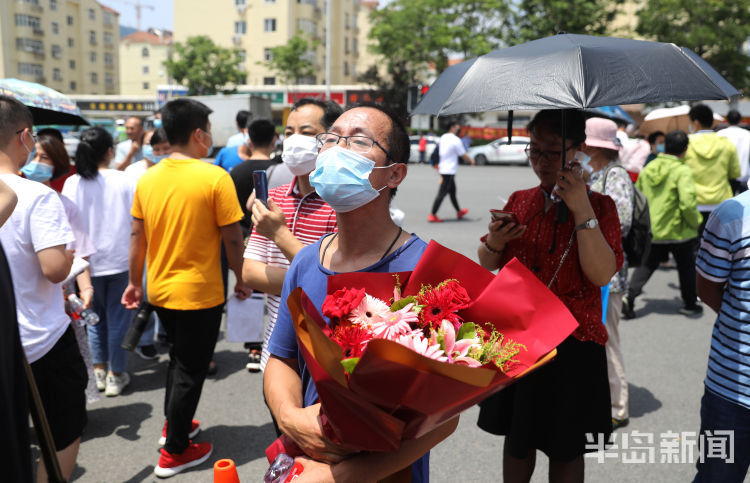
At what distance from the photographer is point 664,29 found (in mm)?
27859

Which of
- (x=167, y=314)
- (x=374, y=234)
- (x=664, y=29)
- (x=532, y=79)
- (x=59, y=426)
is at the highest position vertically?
(x=664, y=29)

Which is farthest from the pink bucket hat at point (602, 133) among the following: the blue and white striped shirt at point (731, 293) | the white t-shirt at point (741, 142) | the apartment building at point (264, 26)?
the apartment building at point (264, 26)

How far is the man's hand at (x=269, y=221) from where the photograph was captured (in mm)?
2584

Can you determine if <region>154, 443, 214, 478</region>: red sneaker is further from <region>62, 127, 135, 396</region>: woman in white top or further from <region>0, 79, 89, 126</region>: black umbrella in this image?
<region>0, 79, 89, 126</region>: black umbrella

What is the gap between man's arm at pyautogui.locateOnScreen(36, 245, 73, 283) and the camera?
275cm

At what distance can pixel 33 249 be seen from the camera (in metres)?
2.76

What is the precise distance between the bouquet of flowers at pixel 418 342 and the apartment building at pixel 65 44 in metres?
64.4

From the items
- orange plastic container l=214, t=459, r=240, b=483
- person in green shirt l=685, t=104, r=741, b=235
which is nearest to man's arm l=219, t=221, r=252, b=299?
orange plastic container l=214, t=459, r=240, b=483

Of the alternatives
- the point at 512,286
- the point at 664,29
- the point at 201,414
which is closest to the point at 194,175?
the point at 201,414

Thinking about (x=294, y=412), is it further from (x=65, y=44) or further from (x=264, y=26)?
(x=65, y=44)

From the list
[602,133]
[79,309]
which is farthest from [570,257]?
[79,309]

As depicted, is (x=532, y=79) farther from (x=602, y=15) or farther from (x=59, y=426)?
(x=602, y=15)

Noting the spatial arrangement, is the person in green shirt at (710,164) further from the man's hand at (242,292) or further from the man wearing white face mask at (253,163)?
the man's hand at (242,292)

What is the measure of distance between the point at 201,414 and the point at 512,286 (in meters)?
3.49
